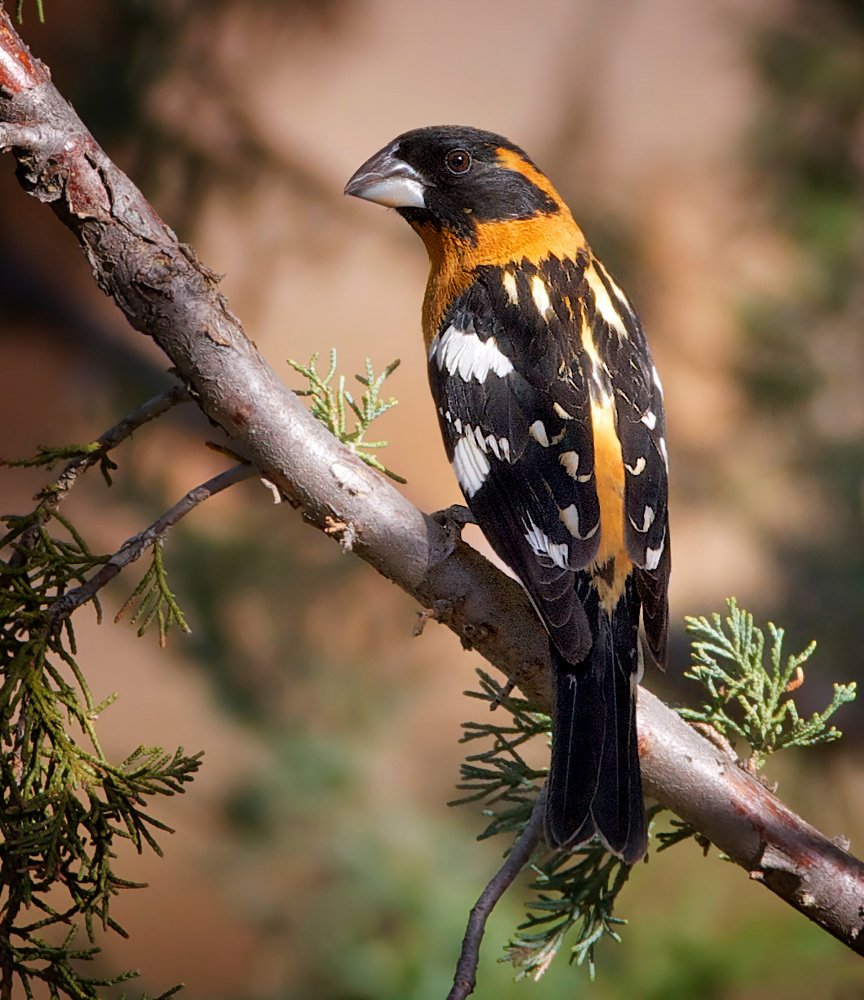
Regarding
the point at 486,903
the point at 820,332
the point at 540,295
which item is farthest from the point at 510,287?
the point at 820,332

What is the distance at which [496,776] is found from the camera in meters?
1.32

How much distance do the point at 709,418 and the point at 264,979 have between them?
8.21 ft

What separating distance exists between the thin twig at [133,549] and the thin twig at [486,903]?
530 mm

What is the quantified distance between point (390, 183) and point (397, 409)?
7.14 ft

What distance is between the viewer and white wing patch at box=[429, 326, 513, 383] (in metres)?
1.43

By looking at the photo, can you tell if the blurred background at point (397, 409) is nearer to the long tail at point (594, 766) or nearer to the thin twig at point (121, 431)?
the long tail at point (594, 766)

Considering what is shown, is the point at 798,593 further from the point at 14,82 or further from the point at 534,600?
the point at 14,82

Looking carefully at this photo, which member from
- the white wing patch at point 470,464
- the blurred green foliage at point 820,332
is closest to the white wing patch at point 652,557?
the white wing patch at point 470,464

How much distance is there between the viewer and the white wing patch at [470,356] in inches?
56.1

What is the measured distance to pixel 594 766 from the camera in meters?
1.16

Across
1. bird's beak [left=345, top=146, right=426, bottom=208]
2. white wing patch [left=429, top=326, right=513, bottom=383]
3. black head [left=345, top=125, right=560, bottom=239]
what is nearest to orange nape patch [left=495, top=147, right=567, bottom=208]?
black head [left=345, top=125, right=560, bottom=239]

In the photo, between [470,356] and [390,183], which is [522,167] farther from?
[470,356]

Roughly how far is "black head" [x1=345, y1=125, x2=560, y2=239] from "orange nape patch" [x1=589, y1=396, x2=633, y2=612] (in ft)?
1.87

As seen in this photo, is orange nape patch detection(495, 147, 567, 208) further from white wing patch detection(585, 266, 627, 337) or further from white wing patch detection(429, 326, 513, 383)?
white wing patch detection(429, 326, 513, 383)
